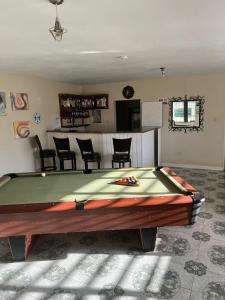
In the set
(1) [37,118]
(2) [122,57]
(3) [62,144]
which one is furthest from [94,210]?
(1) [37,118]

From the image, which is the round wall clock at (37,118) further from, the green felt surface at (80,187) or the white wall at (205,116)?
the green felt surface at (80,187)

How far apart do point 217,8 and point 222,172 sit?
4725 millimetres

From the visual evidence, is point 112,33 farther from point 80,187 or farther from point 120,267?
point 120,267

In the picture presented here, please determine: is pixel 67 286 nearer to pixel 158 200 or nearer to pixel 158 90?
pixel 158 200

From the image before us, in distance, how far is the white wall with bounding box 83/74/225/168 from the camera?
20.1 ft

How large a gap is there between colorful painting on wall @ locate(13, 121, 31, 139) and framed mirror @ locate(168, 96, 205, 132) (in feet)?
12.6

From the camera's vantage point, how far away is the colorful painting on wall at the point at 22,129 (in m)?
5.43

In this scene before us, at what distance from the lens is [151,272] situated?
2.38m

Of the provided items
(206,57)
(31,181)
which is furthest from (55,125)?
(206,57)

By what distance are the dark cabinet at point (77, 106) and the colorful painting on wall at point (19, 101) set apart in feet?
4.56

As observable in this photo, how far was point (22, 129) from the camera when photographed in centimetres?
559

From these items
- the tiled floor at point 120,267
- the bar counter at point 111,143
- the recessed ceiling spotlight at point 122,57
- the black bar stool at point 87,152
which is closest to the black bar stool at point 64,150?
the bar counter at point 111,143

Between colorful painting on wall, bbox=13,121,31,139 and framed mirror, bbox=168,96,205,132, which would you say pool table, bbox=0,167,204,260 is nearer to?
colorful painting on wall, bbox=13,121,31,139

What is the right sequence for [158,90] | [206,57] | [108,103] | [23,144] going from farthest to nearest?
[108,103] → [158,90] → [23,144] → [206,57]
